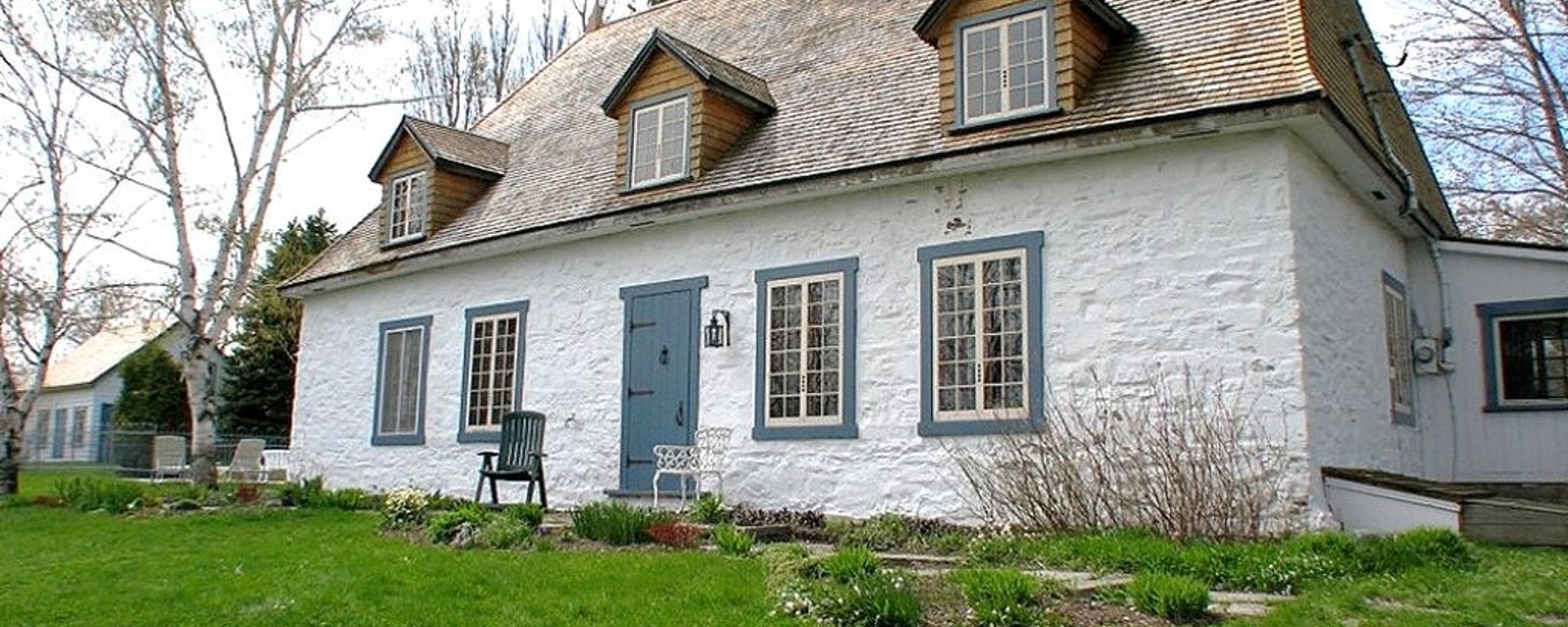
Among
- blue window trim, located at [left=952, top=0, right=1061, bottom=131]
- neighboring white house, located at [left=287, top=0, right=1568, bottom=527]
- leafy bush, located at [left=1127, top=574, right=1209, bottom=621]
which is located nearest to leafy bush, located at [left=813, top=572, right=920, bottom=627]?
leafy bush, located at [left=1127, top=574, right=1209, bottom=621]

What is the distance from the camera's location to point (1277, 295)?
9.07 meters

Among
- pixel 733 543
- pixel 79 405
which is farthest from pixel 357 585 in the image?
pixel 79 405

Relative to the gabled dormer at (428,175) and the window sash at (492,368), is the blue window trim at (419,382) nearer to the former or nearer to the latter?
the window sash at (492,368)

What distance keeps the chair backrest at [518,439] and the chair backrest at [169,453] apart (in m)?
14.6

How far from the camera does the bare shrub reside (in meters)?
8.87

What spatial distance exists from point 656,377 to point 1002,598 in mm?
7567

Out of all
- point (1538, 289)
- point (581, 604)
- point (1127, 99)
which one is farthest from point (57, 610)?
point (1538, 289)

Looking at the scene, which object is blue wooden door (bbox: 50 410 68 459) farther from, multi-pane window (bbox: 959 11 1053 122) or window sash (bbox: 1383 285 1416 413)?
window sash (bbox: 1383 285 1416 413)

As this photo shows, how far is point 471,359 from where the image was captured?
14.8 m

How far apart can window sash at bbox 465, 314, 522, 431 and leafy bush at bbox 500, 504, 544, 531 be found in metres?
4.00

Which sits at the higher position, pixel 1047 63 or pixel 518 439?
pixel 1047 63

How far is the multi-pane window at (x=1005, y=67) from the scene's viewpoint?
10.5 meters

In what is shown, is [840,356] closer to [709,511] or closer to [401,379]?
[709,511]

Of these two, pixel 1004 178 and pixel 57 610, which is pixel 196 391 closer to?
pixel 57 610
